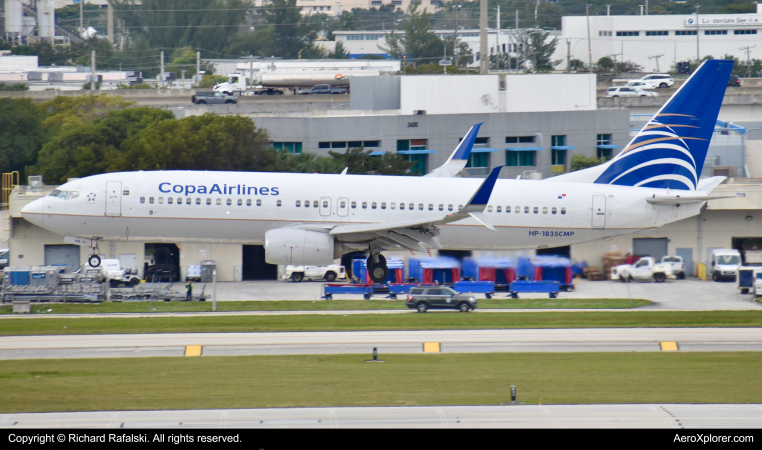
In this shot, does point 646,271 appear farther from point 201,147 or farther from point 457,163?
point 201,147

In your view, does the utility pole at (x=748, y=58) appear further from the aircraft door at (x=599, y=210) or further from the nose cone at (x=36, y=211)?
the nose cone at (x=36, y=211)

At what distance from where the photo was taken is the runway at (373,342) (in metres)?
30.7

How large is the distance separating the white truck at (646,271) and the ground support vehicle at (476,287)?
8830 millimetres

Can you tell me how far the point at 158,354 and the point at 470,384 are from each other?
11.6 metres

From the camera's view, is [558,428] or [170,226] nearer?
[558,428]

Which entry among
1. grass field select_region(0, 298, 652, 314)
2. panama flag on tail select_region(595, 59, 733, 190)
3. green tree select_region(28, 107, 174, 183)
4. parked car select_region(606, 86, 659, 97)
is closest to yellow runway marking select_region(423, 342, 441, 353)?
grass field select_region(0, 298, 652, 314)

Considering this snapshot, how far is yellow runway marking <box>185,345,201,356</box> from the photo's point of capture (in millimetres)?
30070

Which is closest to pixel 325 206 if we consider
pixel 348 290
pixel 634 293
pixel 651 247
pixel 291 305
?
pixel 291 305

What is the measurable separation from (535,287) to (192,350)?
21722 mm

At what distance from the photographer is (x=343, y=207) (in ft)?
115

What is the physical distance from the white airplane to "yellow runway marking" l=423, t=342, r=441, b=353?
4.40 metres

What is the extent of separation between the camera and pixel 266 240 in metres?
34.1
